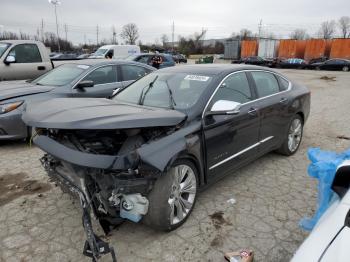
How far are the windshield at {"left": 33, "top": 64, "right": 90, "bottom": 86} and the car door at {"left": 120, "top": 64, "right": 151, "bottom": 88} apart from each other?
2.78 ft

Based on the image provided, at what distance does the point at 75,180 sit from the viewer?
2.75 metres

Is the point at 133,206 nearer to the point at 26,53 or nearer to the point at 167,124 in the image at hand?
the point at 167,124

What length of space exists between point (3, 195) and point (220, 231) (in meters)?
2.71

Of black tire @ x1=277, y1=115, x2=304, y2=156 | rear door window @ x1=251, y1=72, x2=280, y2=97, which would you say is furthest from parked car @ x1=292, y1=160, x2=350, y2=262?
black tire @ x1=277, y1=115, x2=304, y2=156

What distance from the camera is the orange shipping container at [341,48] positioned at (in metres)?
39.3

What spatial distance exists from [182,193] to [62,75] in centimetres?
433

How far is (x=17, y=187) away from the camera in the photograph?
13.1 ft

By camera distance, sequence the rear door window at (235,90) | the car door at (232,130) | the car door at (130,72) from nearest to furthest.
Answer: the car door at (232,130)
the rear door window at (235,90)
the car door at (130,72)

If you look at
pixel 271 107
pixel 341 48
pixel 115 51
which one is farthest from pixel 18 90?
pixel 341 48

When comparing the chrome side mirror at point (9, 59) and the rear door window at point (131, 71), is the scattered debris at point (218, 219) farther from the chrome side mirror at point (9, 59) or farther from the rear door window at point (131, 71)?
the chrome side mirror at point (9, 59)

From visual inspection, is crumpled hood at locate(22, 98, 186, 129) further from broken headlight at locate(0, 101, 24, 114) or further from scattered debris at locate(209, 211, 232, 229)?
broken headlight at locate(0, 101, 24, 114)

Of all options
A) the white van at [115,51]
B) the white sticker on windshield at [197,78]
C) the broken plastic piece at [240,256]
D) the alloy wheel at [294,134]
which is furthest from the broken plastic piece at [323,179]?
the white van at [115,51]

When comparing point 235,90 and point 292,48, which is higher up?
point 292,48

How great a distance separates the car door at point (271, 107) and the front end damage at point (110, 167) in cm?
174
